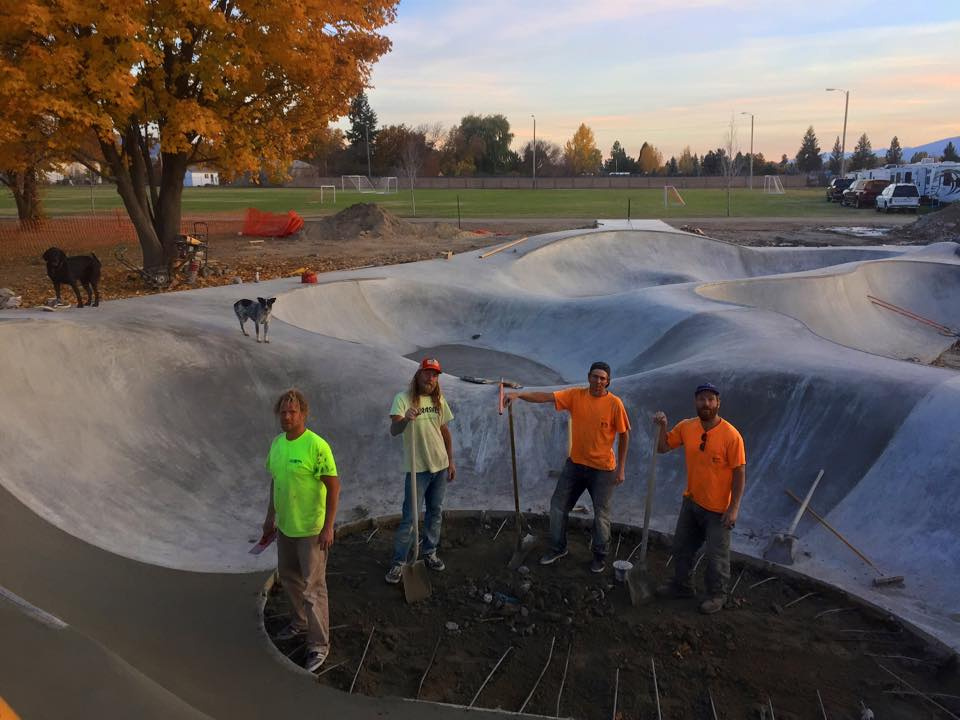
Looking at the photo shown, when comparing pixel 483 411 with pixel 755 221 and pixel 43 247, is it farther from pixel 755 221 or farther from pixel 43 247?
pixel 755 221

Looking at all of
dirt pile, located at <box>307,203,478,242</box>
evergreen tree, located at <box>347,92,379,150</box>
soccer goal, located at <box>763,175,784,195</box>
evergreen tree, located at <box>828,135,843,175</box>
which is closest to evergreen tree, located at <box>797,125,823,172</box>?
evergreen tree, located at <box>828,135,843,175</box>

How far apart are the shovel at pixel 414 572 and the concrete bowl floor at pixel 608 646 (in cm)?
9

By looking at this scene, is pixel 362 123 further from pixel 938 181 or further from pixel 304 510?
pixel 304 510

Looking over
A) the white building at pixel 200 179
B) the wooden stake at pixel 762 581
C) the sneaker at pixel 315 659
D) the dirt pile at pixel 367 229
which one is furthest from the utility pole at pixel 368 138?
the sneaker at pixel 315 659

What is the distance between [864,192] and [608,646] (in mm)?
54809

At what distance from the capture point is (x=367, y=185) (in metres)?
86.6

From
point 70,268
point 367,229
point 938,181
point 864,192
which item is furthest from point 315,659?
point 938,181

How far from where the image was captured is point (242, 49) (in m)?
17.8

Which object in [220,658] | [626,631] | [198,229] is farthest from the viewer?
[198,229]

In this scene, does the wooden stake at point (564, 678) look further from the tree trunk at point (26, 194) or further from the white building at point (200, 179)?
the white building at point (200, 179)

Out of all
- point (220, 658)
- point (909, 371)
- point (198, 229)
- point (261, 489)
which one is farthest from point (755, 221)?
point (220, 658)

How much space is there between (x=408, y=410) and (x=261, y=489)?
3.39 metres

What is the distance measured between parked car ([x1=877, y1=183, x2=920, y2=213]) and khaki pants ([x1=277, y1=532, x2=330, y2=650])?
51469mm

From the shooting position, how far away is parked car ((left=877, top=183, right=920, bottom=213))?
150 feet
